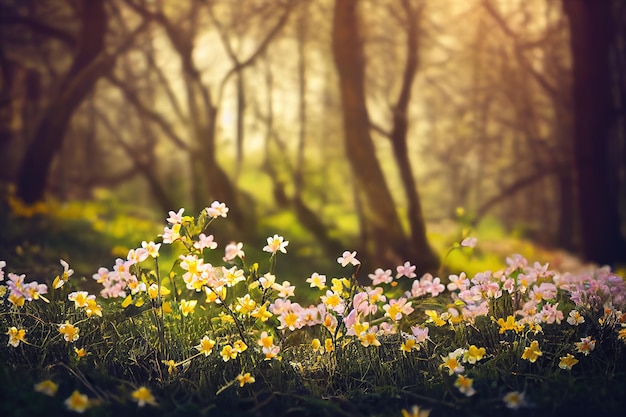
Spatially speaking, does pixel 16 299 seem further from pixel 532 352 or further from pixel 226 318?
pixel 532 352

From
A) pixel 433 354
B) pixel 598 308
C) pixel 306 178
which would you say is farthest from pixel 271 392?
pixel 306 178

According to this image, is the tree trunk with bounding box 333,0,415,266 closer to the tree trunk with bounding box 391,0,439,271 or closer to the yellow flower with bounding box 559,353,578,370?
the tree trunk with bounding box 391,0,439,271

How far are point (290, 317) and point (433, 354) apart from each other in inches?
24.4

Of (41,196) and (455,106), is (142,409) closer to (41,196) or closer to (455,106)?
(41,196)

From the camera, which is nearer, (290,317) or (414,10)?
(290,317)

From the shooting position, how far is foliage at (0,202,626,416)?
2342 millimetres

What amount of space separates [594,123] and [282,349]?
5.93m

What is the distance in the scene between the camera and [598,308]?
305 cm

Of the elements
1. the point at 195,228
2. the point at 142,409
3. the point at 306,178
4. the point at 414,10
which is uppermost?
the point at 414,10

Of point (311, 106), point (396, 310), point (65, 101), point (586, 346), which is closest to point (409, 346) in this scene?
point (396, 310)

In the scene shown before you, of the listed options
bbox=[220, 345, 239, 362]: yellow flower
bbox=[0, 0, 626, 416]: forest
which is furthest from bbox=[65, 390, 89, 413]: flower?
bbox=[0, 0, 626, 416]: forest

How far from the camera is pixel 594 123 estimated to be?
7.48 m

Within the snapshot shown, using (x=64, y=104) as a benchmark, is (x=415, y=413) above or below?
below

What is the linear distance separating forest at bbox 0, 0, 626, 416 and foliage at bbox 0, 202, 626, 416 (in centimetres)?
294
